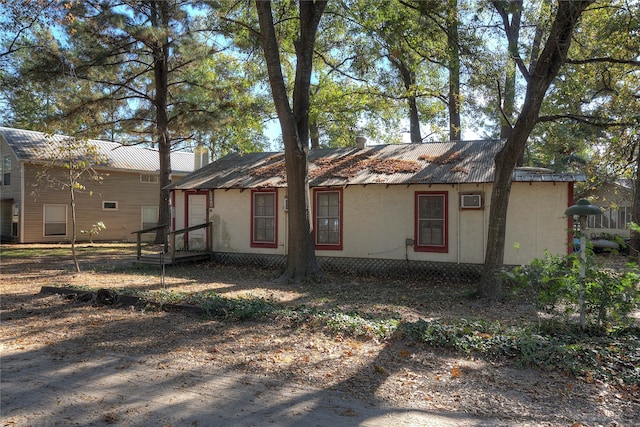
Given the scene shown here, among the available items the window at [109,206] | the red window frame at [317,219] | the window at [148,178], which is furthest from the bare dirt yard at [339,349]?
the window at [148,178]

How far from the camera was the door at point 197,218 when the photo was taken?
15570 mm

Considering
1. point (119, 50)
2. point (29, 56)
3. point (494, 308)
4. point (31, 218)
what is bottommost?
point (494, 308)

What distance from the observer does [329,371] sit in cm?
488

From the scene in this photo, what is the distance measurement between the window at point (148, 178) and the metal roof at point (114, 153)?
22.1 inches

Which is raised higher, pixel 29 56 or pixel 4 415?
pixel 29 56

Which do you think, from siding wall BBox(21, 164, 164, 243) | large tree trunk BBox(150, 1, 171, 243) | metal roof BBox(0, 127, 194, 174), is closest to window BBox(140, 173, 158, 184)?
siding wall BBox(21, 164, 164, 243)

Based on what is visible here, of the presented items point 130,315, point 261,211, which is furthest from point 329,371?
point 261,211

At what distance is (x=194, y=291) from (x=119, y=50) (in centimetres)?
1320

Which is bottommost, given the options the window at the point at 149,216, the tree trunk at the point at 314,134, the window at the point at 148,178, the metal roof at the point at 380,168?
the window at the point at 149,216

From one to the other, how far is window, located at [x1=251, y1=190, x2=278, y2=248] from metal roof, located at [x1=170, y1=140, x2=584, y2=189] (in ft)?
1.90

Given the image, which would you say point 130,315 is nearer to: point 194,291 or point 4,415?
point 194,291

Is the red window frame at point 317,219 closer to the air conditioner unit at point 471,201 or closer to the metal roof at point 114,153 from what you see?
the air conditioner unit at point 471,201

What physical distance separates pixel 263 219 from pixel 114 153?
16610mm

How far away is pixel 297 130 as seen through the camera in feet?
37.2
